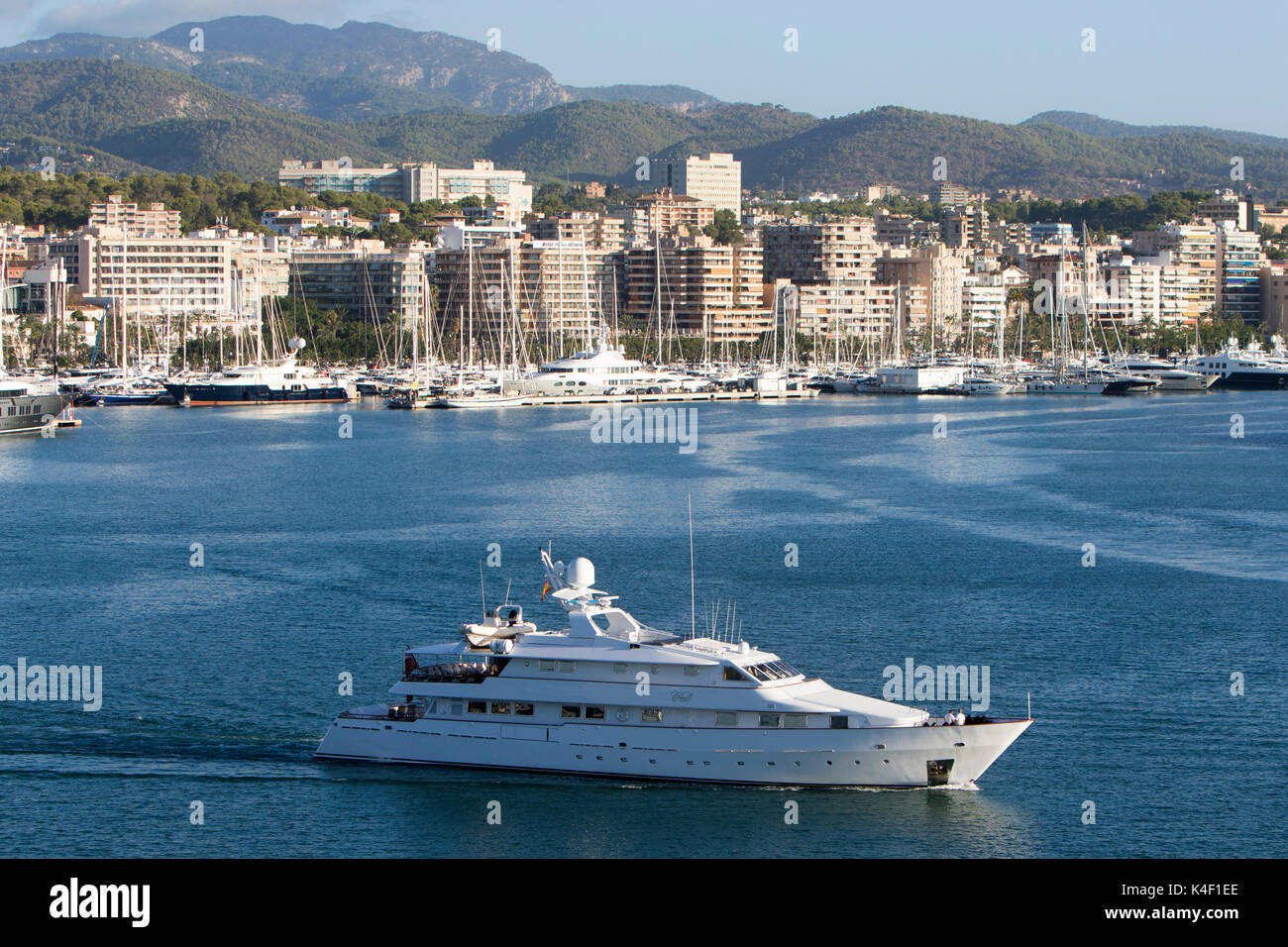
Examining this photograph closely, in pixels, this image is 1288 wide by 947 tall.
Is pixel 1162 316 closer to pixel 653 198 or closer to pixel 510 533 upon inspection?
pixel 653 198

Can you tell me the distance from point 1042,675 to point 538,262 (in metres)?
114

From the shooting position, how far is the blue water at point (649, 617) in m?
19.1

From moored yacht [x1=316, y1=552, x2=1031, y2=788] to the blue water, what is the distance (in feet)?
1.05

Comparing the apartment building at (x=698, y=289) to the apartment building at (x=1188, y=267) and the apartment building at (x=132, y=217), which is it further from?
the apartment building at (x=1188, y=267)

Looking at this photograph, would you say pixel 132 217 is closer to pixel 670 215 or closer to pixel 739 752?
pixel 670 215

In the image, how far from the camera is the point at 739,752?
65.2ft

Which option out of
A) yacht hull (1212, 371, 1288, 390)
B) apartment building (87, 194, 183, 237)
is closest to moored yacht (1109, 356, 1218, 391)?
yacht hull (1212, 371, 1288, 390)

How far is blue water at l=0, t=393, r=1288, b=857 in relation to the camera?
1908 cm

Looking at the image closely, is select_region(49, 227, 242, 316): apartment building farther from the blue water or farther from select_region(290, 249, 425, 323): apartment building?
the blue water

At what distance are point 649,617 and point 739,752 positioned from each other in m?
9.00

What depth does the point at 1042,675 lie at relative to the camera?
25.3 meters

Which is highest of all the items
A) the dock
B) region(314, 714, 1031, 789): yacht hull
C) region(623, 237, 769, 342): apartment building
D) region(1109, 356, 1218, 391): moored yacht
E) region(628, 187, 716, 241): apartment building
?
region(628, 187, 716, 241): apartment building

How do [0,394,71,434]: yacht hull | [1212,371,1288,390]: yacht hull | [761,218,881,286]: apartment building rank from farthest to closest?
[761,218,881,286]: apartment building → [1212,371,1288,390]: yacht hull → [0,394,71,434]: yacht hull
